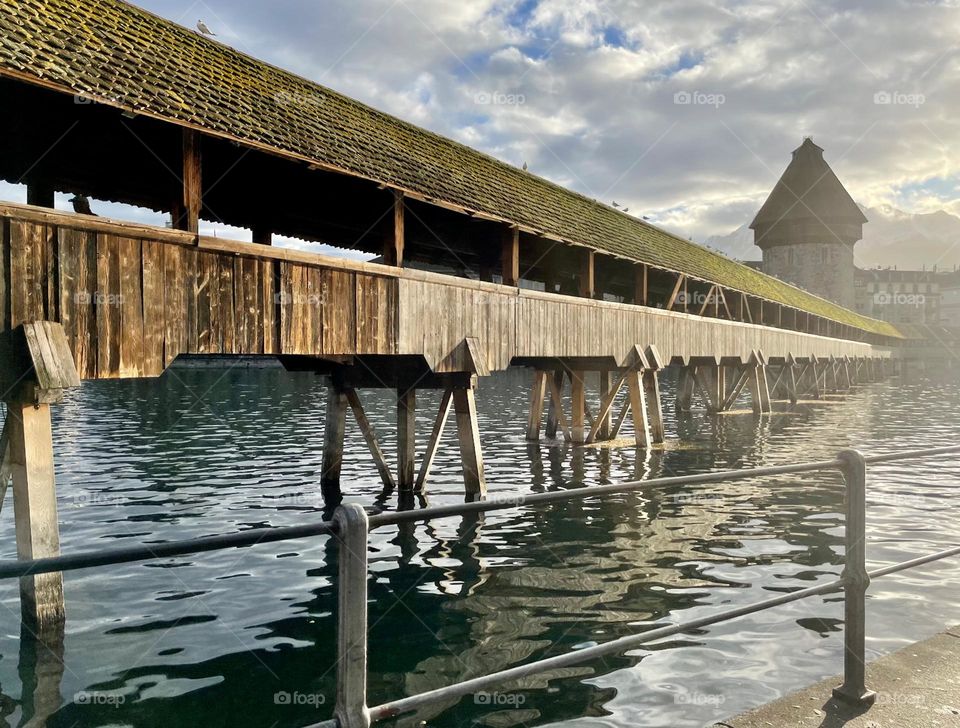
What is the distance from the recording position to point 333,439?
13531 mm

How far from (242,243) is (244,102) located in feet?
7.14

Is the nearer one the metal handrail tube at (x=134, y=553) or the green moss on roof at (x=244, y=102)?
the metal handrail tube at (x=134, y=553)

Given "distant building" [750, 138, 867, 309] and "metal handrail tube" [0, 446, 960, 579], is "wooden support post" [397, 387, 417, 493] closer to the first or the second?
"metal handrail tube" [0, 446, 960, 579]

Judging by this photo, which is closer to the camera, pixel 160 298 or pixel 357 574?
→ pixel 357 574

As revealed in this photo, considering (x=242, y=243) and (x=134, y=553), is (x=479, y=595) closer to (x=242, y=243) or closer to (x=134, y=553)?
(x=242, y=243)

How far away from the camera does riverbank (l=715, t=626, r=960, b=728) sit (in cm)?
313

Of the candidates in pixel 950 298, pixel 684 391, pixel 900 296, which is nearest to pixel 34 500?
pixel 684 391

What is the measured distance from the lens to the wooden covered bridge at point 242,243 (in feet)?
21.2

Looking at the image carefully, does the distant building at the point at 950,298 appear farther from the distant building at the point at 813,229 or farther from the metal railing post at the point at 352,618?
the metal railing post at the point at 352,618

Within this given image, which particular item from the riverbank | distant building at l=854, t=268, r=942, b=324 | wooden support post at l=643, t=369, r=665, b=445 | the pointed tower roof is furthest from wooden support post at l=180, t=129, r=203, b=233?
distant building at l=854, t=268, r=942, b=324

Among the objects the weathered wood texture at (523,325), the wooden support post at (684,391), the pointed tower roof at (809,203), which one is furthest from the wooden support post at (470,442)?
the pointed tower roof at (809,203)

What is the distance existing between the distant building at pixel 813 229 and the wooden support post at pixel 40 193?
6949 cm

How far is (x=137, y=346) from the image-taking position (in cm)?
718

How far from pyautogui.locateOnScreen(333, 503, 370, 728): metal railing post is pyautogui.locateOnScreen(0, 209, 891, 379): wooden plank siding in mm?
5360
